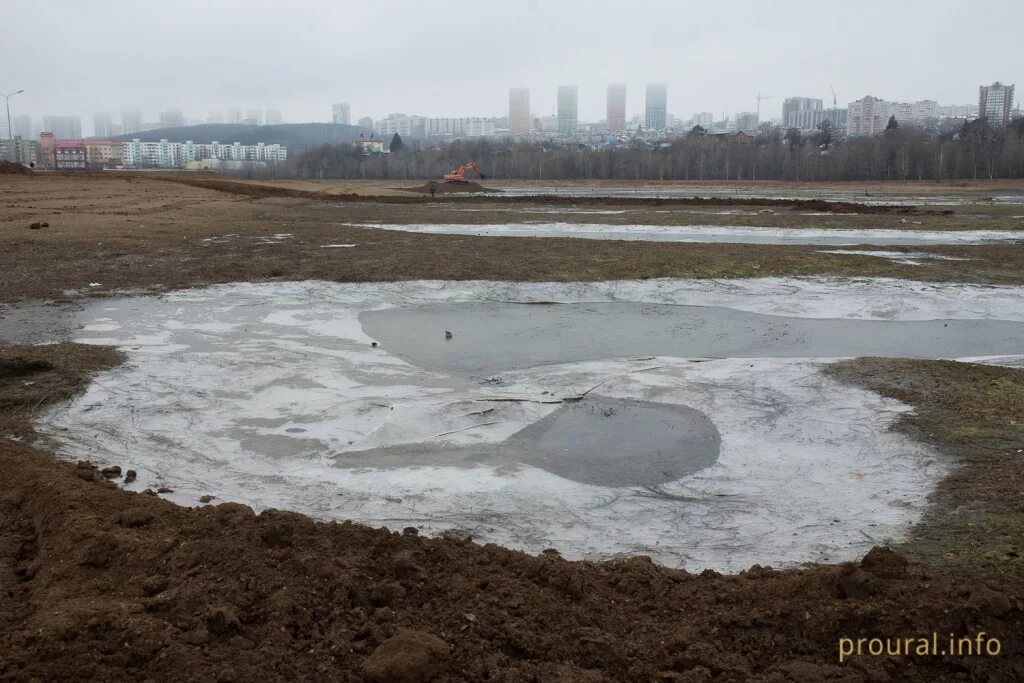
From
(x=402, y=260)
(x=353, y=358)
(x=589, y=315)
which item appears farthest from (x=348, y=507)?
(x=402, y=260)

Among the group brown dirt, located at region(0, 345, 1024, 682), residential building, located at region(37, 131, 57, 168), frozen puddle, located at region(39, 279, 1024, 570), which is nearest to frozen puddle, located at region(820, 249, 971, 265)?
frozen puddle, located at region(39, 279, 1024, 570)

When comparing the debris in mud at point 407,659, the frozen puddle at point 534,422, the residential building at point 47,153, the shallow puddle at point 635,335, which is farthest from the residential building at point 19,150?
the debris in mud at point 407,659

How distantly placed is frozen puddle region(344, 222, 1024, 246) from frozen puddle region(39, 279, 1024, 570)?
12.1 meters

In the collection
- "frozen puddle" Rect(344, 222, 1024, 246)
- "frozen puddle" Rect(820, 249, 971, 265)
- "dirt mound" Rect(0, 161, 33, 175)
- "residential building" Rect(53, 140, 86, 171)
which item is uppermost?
"residential building" Rect(53, 140, 86, 171)

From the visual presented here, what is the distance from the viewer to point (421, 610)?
434 centimetres

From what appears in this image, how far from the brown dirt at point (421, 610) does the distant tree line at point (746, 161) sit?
3977 inches

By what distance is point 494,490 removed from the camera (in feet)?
22.3

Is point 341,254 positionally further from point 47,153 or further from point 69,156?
point 47,153

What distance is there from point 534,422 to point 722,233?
73.0 ft

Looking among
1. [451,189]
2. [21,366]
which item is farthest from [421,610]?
[451,189]

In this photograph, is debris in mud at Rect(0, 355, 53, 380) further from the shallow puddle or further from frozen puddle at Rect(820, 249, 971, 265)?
frozen puddle at Rect(820, 249, 971, 265)

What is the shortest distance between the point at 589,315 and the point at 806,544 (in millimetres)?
8754

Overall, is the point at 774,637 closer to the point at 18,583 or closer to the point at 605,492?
the point at 605,492

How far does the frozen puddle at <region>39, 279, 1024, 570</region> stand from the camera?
6.27 metres
